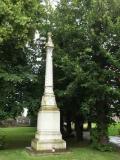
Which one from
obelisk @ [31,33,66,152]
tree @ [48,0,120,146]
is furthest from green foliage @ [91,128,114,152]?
obelisk @ [31,33,66,152]

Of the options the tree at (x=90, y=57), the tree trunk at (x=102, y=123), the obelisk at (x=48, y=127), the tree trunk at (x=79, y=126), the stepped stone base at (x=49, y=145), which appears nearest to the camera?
the stepped stone base at (x=49, y=145)

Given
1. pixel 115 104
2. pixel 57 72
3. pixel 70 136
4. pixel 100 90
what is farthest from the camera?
pixel 70 136

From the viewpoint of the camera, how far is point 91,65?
21.0m

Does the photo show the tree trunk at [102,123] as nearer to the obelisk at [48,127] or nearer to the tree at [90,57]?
the tree at [90,57]

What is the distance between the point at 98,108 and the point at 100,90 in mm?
2227

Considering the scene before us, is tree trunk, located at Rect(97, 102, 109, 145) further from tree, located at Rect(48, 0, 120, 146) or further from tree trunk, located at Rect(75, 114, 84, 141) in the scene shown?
tree trunk, located at Rect(75, 114, 84, 141)

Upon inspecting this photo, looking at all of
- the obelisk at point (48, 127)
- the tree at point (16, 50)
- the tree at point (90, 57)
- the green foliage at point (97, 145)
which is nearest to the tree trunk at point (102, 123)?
the tree at point (90, 57)

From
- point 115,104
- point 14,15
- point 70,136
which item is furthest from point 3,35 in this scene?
point 70,136

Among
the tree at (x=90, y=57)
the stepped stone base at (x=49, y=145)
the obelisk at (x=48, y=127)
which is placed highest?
the tree at (x=90, y=57)

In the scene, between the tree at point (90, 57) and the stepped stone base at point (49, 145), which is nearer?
the stepped stone base at point (49, 145)

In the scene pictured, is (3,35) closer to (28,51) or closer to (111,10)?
(28,51)

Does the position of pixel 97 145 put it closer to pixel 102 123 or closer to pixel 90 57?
pixel 102 123

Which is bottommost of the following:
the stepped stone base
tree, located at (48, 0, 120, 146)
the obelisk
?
the stepped stone base

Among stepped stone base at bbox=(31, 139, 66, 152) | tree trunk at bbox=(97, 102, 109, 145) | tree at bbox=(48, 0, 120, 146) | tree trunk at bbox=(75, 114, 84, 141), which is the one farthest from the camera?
tree trunk at bbox=(75, 114, 84, 141)
